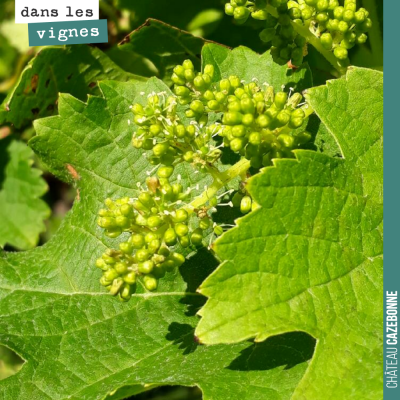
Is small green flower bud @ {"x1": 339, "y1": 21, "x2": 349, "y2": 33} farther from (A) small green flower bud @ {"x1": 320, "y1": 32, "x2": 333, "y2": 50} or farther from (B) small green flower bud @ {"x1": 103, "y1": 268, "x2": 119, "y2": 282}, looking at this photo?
(B) small green flower bud @ {"x1": 103, "y1": 268, "x2": 119, "y2": 282}

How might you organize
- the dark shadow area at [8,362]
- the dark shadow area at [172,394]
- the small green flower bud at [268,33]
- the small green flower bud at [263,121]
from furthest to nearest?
the dark shadow area at [8,362]
the dark shadow area at [172,394]
the small green flower bud at [268,33]
the small green flower bud at [263,121]

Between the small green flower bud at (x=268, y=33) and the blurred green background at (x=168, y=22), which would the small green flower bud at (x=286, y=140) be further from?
the blurred green background at (x=168, y=22)

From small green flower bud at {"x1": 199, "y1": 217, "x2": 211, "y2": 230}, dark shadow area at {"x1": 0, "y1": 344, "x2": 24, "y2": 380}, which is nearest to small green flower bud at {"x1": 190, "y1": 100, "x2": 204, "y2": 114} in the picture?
small green flower bud at {"x1": 199, "y1": 217, "x2": 211, "y2": 230}

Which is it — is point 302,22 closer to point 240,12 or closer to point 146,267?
point 240,12

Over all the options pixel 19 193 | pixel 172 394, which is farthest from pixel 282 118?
pixel 19 193

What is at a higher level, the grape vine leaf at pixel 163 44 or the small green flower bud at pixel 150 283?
the grape vine leaf at pixel 163 44

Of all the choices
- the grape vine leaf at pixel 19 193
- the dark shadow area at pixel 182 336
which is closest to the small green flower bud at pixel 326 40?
the dark shadow area at pixel 182 336
